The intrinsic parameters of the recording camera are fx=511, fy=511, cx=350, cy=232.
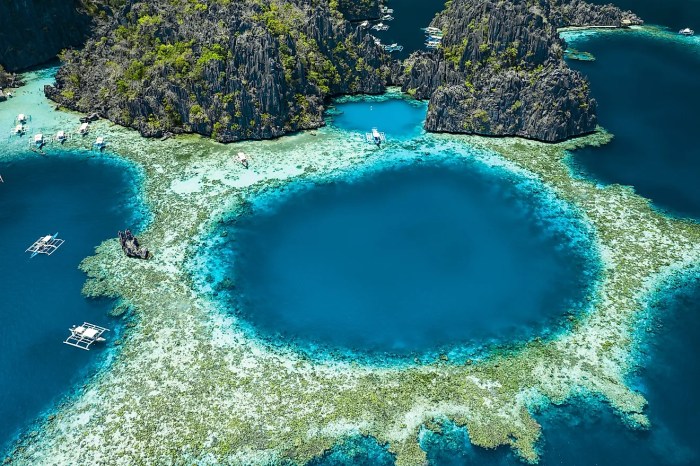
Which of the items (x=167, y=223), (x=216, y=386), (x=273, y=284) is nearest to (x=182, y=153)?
(x=167, y=223)

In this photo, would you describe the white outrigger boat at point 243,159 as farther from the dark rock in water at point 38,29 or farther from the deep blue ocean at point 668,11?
the deep blue ocean at point 668,11

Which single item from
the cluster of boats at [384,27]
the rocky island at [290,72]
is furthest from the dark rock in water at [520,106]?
the cluster of boats at [384,27]

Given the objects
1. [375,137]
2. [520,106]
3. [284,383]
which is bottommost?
[284,383]

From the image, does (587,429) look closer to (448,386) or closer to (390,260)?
(448,386)

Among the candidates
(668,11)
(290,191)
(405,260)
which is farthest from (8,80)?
(668,11)

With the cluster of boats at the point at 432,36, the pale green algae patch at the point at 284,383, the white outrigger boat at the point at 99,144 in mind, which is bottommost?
the pale green algae patch at the point at 284,383

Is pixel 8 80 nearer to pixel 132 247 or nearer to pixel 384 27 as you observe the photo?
pixel 132 247
